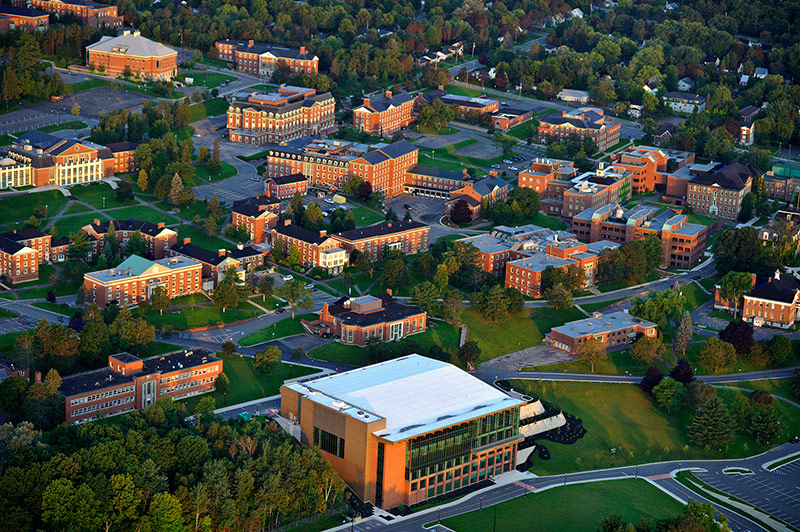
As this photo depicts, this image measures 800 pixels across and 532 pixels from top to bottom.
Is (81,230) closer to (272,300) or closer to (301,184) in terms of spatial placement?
(272,300)

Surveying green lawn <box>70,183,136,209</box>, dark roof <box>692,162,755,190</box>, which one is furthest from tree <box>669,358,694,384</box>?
green lawn <box>70,183,136,209</box>

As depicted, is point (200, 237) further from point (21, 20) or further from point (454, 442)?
point (21, 20)

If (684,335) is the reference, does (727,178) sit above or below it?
above

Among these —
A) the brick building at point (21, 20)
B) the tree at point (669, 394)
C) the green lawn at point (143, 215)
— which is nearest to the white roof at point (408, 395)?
the tree at point (669, 394)

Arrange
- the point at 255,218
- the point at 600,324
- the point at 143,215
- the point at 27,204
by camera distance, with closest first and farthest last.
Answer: the point at 600,324 < the point at 255,218 < the point at 27,204 < the point at 143,215

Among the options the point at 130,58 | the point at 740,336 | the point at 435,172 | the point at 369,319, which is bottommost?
the point at 740,336

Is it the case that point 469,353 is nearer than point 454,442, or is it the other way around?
point 454,442

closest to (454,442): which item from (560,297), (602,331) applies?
(602,331)
